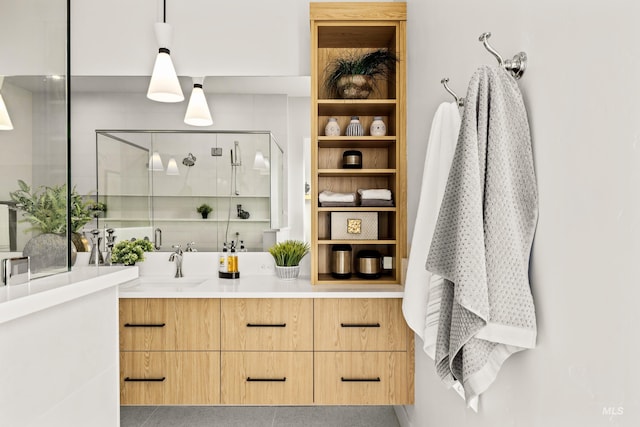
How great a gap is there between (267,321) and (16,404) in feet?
4.06

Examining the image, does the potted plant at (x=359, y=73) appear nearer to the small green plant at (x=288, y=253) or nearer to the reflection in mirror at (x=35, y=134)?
the small green plant at (x=288, y=253)

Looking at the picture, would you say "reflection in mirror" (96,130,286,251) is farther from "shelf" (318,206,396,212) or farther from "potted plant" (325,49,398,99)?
"potted plant" (325,49,398,99)

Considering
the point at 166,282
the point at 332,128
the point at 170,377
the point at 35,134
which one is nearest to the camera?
the point at 35,134

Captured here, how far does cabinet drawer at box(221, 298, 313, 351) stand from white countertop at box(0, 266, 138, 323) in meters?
0.78

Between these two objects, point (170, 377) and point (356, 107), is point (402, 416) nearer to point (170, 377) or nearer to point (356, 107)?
point (170, 377)

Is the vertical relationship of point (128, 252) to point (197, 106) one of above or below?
below

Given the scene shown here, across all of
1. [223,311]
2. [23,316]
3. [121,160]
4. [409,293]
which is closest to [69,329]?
[23,316]

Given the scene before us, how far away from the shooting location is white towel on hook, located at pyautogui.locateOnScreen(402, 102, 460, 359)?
140 cm

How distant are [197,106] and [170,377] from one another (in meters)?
1.62

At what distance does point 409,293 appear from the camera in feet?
5.13

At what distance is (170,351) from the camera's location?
2.06 meters

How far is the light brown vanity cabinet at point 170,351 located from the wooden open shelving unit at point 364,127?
0.65 meters

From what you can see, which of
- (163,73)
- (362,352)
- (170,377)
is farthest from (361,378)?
(163,73)

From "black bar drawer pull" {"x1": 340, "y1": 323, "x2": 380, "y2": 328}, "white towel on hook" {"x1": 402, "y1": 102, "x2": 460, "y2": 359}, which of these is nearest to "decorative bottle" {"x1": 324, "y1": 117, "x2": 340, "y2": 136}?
"white towel on hook" {"x1": 402, "y1": 102, "x2": 460, "y2": 359}
